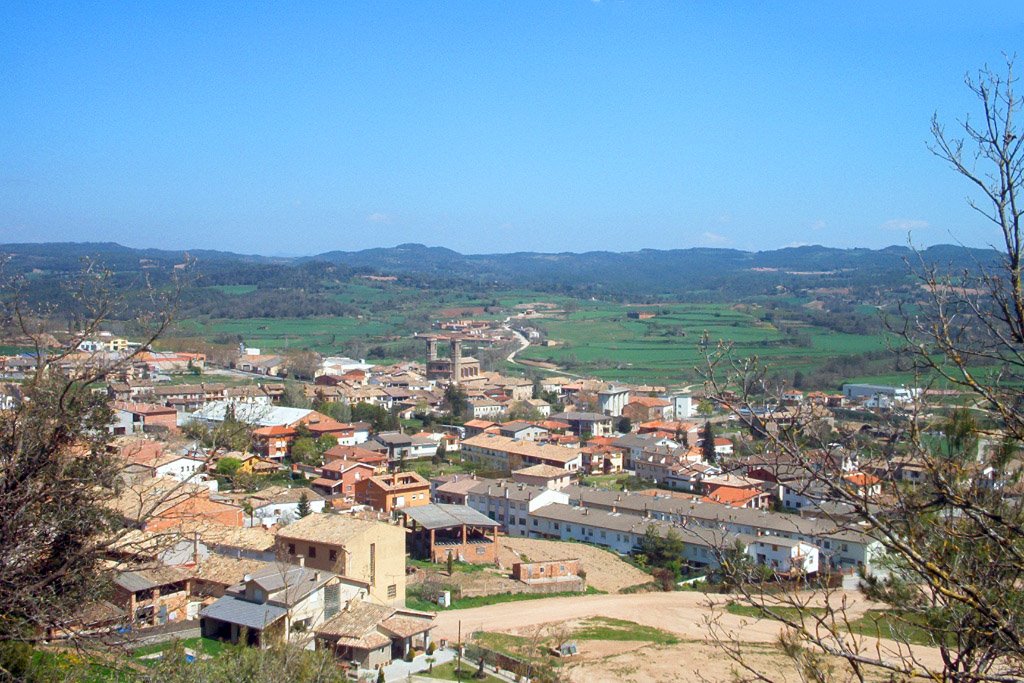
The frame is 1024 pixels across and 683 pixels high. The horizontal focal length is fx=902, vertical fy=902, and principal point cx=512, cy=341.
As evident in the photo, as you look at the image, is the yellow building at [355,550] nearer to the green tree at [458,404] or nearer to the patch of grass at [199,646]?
the patch of grass at [199,646]

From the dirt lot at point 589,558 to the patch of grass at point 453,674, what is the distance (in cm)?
494

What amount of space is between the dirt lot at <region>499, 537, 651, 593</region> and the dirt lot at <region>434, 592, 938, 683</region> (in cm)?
76

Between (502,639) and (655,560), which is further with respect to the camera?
(655,560)

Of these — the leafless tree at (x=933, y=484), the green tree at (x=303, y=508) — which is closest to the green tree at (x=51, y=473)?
the leafless tree at (x=933, y=484)

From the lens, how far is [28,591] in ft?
9.78

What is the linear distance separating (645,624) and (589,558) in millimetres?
3661

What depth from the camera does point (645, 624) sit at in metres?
12.3

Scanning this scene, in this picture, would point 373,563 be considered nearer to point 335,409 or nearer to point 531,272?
point 335,409

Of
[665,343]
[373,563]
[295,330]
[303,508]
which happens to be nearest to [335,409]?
[303,508]

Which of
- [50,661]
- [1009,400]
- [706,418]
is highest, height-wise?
[1009,400]

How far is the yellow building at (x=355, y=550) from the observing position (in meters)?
11.4

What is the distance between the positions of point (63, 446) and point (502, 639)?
28.1 ft

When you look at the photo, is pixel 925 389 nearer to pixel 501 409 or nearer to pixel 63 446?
pixel 63 446

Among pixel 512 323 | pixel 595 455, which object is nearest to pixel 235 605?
pixel 595 455
